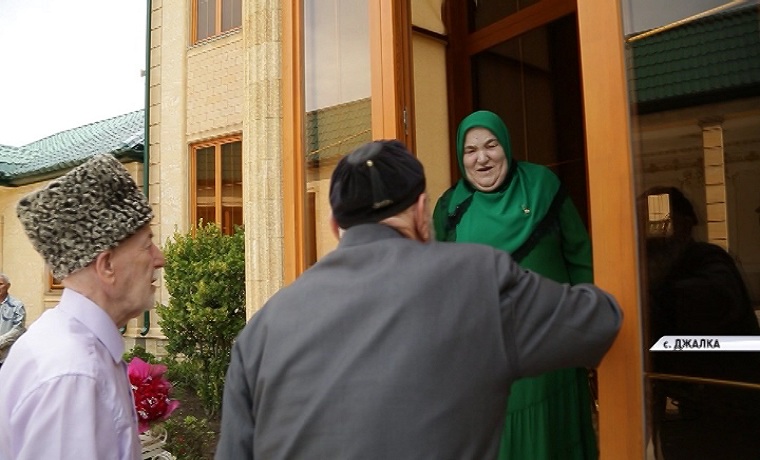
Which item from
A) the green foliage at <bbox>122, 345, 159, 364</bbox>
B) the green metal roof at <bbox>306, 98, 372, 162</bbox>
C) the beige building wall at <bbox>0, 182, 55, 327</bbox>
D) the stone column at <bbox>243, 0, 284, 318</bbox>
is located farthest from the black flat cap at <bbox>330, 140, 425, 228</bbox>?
the beige building wall at <bbox>0, 182, 55, 327</bbox>

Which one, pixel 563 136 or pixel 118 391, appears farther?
pixel 563 136

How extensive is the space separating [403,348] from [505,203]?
135 cm

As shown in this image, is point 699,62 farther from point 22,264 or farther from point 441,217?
point 22,264

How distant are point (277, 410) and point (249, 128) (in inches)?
95.9

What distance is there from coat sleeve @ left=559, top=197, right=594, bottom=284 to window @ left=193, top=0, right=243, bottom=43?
29.2 ft

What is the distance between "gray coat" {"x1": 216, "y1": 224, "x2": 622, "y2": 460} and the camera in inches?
45.9

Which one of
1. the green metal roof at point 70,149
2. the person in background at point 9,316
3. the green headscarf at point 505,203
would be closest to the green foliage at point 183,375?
the person in background at point 9,316

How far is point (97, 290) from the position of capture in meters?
1.46

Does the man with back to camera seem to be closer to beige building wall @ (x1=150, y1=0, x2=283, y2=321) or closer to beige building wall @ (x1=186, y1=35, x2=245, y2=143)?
beige building wall @ (x1=150, y1=0, x2=283, y2=321)

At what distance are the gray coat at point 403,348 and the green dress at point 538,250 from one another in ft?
3.38

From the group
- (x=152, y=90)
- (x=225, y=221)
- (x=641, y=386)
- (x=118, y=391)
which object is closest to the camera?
(x=118, y=391)

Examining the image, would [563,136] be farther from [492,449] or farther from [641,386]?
[492,449]

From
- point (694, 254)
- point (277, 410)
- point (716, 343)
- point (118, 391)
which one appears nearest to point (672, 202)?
point (694, 254)

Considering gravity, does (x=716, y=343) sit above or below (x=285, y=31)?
below
